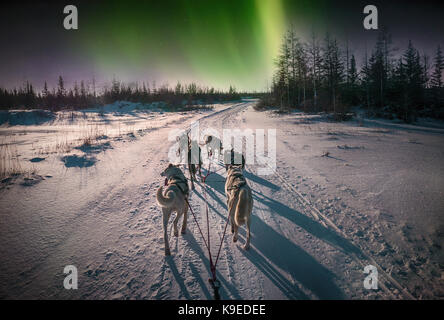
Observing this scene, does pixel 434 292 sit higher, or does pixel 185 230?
pixel 185 230

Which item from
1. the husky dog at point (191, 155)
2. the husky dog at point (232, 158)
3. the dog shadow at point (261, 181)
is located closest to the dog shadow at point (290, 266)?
the dog shadow at point (261, 181)

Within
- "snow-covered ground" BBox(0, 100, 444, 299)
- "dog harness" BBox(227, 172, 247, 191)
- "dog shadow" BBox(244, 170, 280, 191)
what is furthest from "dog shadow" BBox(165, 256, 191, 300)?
"dog shadow" BBox(244, 170, 280, 191)

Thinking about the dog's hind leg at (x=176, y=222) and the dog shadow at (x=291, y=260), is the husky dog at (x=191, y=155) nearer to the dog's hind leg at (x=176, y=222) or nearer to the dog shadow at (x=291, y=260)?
the dog's hind leg at (x=176, y=222)

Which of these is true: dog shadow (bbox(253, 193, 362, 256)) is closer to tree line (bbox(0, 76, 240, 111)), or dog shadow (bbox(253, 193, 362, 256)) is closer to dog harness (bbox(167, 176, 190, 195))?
dog harness (bbox(167, 176, 190, 195))

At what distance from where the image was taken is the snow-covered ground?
8.22ft

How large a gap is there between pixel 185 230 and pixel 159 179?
282cm

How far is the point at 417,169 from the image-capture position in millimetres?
6414

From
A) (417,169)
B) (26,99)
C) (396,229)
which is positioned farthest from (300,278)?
(26,99)

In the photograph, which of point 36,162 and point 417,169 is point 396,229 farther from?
point 36,162

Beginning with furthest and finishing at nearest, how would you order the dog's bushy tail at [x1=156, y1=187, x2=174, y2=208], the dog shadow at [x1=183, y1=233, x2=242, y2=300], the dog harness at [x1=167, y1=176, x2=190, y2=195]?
the dog harness at [x1=167, y1=176, x2=190, y2=195]
the dog's bushy tail at [x1=156, y1=187, x2=174, y2=208]
the dog shadow at [x1=183, y1=233, x2=242, y2=300]

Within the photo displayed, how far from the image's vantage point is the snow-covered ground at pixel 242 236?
2506 mm

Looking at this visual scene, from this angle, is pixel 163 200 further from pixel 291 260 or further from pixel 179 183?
pixel 291 260
